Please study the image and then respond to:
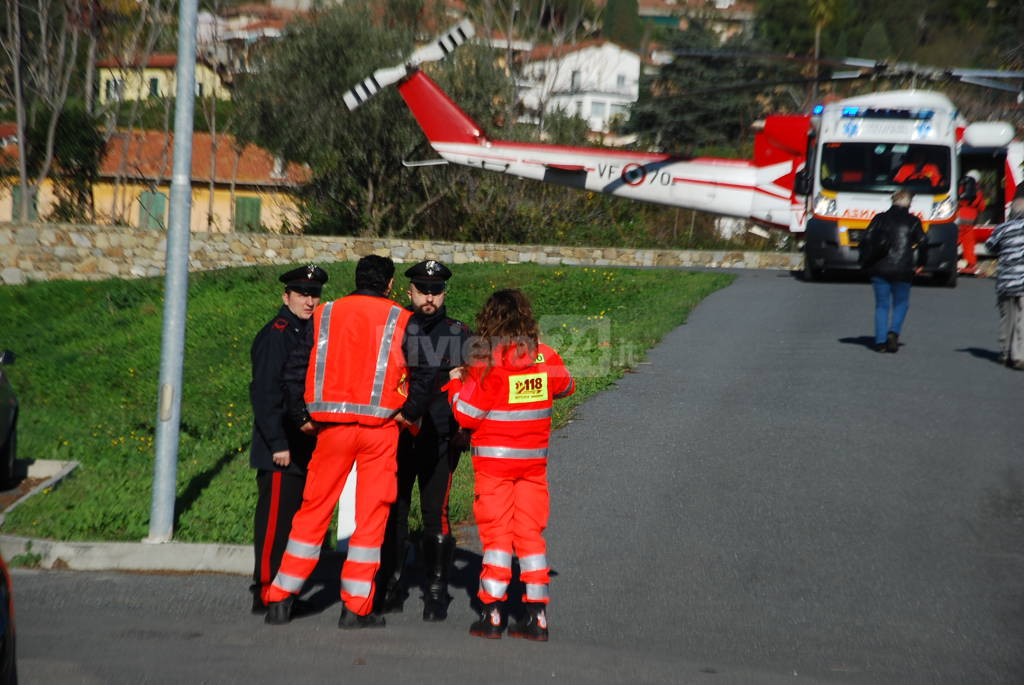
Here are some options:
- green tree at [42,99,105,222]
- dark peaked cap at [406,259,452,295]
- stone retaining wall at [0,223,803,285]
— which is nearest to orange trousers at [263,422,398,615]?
dark peaked cap at [406,259,452,295]

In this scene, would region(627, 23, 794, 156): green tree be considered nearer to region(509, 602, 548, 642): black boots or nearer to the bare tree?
the bare tree

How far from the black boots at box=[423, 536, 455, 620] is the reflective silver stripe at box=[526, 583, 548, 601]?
656mm

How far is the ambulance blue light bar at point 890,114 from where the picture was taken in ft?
70.5

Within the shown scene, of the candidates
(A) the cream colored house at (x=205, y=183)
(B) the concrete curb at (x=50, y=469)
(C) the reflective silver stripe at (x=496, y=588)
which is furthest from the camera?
(A) the cream colored house at (x=205, y=183)

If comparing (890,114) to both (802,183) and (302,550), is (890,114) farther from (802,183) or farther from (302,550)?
(302,550)

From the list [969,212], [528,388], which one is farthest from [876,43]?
[528,388]

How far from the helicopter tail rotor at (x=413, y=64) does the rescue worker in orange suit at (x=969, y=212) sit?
30.1 ft

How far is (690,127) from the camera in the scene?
53.1 meters

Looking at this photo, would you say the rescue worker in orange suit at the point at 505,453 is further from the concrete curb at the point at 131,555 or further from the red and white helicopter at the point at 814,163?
the red and white helicopter at the point at 814,163

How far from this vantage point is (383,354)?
20.4 ft

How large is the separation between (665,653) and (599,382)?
6.72 meters

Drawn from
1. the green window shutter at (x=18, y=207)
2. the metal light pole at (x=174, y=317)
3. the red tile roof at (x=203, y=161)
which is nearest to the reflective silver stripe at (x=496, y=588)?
the metal light pole at (x=174, y=317)

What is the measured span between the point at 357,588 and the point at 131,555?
2.34 m

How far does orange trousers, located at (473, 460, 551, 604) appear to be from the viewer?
6133 mm
